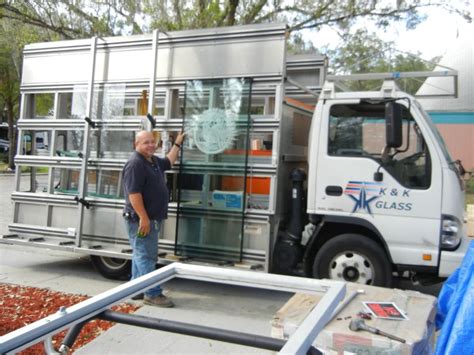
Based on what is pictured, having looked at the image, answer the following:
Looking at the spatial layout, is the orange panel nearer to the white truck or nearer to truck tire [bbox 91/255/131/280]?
the white truck

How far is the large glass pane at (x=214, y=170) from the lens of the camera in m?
5.53

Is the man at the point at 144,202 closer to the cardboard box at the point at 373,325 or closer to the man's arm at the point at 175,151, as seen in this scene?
the man's arm at the point at 175,151

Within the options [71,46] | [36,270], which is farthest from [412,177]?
[36,270]

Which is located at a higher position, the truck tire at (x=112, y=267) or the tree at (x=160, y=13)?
the tree at (x=160, y=13)

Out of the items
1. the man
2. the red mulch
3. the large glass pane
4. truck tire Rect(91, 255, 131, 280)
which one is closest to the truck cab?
the large glass pane

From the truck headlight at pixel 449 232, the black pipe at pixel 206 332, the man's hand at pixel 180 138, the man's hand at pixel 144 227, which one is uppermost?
the man's hand at pixel 180 138

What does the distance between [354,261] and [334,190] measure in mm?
779

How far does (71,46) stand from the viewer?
651 centimetres

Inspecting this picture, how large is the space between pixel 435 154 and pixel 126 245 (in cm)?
377

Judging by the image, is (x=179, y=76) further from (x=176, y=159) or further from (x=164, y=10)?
(x=164, y=10)

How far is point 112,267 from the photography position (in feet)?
21.0

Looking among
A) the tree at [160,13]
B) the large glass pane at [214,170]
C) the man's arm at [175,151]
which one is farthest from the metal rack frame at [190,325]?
the tree at [160,13]

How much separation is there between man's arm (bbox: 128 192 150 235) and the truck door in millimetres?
1863

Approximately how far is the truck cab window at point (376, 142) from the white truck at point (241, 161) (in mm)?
11
